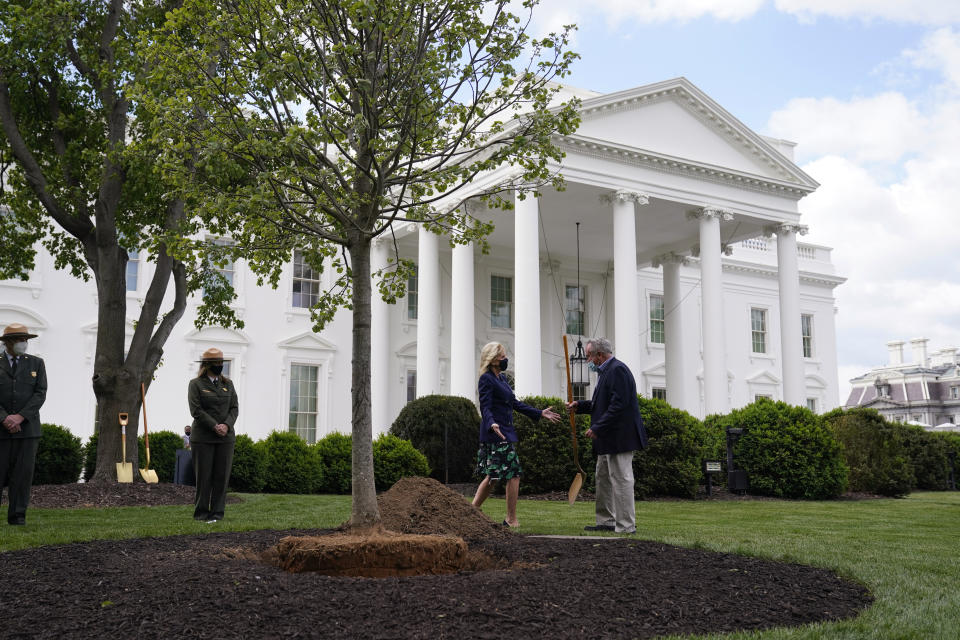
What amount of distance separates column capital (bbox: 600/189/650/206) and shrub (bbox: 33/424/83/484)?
45.9 ft

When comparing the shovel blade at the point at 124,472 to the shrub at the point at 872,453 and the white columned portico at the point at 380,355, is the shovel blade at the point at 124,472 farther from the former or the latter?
the shrub at the point at 872,453

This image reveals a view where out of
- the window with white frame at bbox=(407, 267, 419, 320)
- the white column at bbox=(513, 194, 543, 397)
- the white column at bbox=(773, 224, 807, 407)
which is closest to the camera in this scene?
the white column at bbox=(513, 194, 543, 397)

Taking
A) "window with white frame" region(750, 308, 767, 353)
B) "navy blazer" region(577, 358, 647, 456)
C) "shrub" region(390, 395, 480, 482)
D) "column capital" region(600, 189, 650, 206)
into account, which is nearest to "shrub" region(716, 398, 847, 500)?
"shrub" region(390, 395, 480, 482)

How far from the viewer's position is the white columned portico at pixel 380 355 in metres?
24.8

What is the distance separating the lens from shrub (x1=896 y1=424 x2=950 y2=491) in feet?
69.0

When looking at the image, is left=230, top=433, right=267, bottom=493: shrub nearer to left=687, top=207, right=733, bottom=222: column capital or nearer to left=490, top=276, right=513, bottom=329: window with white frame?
left=490, top=276, right=513, bottom=329: window with white frame

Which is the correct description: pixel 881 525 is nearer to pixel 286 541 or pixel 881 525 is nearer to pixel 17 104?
pixel 286 541

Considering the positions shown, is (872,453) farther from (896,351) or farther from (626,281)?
(896,351)

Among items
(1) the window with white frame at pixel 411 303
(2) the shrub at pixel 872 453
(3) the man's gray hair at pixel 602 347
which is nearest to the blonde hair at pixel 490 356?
(3) the man's gray hair at pixel 602 347

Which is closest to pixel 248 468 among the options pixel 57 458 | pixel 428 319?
pixel 57 458

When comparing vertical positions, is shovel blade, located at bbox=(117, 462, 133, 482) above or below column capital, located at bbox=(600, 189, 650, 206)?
below

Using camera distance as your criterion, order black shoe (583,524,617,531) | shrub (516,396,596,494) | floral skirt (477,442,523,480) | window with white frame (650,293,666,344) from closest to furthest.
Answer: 1. floral skirt (477,442,523,480)
2. black shoe (583,524,617,531)
3. shrub (516,396,596,494)
4. window with white frame (650,293,666,344)

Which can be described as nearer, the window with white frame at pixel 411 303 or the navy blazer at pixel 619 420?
the navy blazer at pixel 619 420

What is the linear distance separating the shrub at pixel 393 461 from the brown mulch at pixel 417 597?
28.9ft
